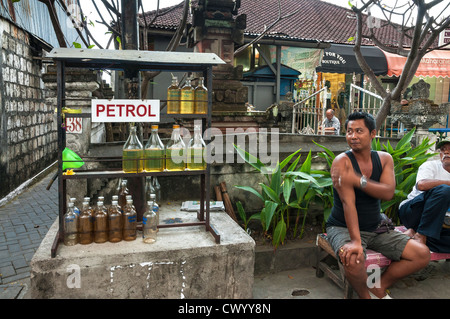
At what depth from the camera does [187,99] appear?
322cm

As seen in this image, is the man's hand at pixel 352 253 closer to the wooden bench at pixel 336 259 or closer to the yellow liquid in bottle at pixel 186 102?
the wooden bench at pixel 336 259

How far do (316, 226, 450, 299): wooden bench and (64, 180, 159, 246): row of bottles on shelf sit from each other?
5.34ft

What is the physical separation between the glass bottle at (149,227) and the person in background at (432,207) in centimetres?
248

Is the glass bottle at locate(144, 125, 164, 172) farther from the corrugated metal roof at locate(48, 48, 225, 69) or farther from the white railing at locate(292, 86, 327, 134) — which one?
the white railing at locate(292, 86, 327, 134)

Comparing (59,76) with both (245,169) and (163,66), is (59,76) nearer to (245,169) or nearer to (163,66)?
(163,66)

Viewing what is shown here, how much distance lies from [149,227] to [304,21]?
14696 millimetres

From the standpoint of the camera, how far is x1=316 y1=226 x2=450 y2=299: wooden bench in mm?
3096

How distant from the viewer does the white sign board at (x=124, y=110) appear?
2.84 meters

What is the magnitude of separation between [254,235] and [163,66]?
218 centimetres

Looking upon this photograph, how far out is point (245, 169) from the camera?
4422 millimetres

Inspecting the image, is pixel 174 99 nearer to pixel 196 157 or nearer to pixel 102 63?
pixel 196 157

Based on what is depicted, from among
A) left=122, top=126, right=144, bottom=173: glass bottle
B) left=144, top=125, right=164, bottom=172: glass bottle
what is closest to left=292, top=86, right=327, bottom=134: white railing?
left=144, top=125, right=164, bottom=172: glass bottle

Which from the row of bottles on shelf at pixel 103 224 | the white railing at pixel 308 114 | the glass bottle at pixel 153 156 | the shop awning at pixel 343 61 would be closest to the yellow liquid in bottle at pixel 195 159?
the glass bottle at pixel 153 156

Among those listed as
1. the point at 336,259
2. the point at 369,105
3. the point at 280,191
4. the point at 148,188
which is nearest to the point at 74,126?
the point at 148,188
